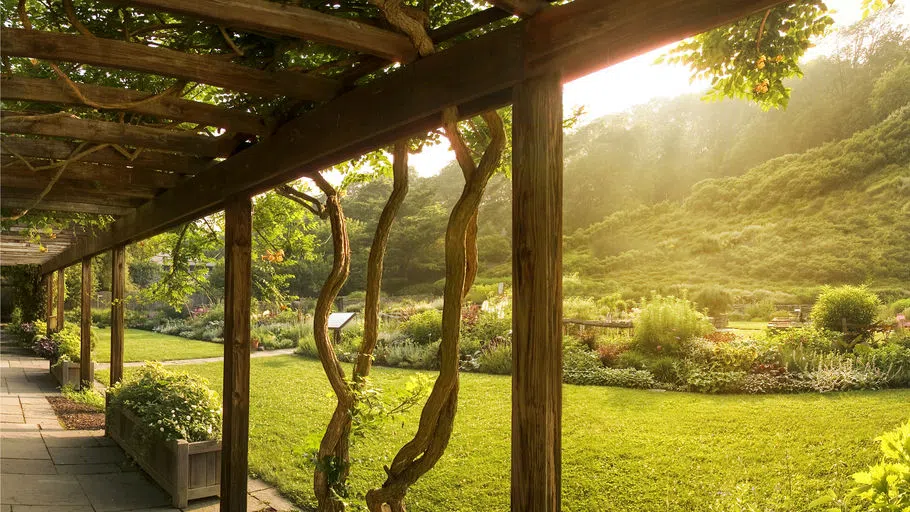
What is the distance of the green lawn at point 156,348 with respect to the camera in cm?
1402

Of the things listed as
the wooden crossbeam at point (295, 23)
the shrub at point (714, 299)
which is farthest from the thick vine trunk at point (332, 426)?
the shrub at point (714, 299)

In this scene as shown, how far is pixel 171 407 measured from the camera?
4.93 meters

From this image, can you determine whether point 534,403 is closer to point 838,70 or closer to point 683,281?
point 683,281

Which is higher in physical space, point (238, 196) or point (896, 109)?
point (896, 109)

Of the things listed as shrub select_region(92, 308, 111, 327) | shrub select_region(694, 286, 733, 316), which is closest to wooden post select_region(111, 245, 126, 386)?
shrub select_region(694, 286, 733, 316)

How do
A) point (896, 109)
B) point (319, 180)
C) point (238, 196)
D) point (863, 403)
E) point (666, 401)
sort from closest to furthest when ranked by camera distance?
point (319, 180), point (238, 196), point (863, 403), point (666, 401), point (896, 109)

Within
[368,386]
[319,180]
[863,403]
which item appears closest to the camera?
[368,386]

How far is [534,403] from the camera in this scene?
174 centimetres

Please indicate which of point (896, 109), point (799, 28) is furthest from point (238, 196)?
point (896, 109)

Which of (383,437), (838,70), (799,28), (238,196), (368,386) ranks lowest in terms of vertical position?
(383,437)

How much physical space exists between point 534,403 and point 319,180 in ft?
7.21

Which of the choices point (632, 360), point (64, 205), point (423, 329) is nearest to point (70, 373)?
point (64, 205)

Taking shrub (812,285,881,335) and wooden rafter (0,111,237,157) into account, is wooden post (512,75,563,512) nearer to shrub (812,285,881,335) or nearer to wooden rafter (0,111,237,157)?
wooden rafter (0,111,237,157)

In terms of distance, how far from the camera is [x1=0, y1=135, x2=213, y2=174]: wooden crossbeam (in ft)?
12.7
